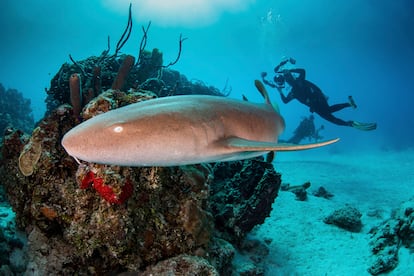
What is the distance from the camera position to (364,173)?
18000mm

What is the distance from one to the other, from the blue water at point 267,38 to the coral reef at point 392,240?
29.6m

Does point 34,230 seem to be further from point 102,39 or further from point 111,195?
point 102,39

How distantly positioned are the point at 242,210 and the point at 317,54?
3486 inches

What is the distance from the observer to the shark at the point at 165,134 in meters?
1.58

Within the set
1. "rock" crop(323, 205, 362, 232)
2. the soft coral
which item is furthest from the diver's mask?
the soft coral

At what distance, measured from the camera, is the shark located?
62.0 inches

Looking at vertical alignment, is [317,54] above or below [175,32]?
below

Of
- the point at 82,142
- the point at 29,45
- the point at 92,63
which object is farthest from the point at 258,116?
the point at 29,45

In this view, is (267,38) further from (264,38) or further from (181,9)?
(181,9)

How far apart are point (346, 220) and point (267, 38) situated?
→ 104050 millimetres

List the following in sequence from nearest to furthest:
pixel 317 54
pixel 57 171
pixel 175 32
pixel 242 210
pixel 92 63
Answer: pixel 57 171 → pixel 242 210 → pixel 92 63 → pixel 317 54 → pixel 175 32

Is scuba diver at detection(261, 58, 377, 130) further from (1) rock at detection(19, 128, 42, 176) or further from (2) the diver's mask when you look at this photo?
(1) rock at detection(19, 128, 42, 176)

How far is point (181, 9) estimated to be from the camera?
9444 cm

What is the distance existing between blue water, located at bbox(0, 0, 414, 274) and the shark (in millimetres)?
34762
